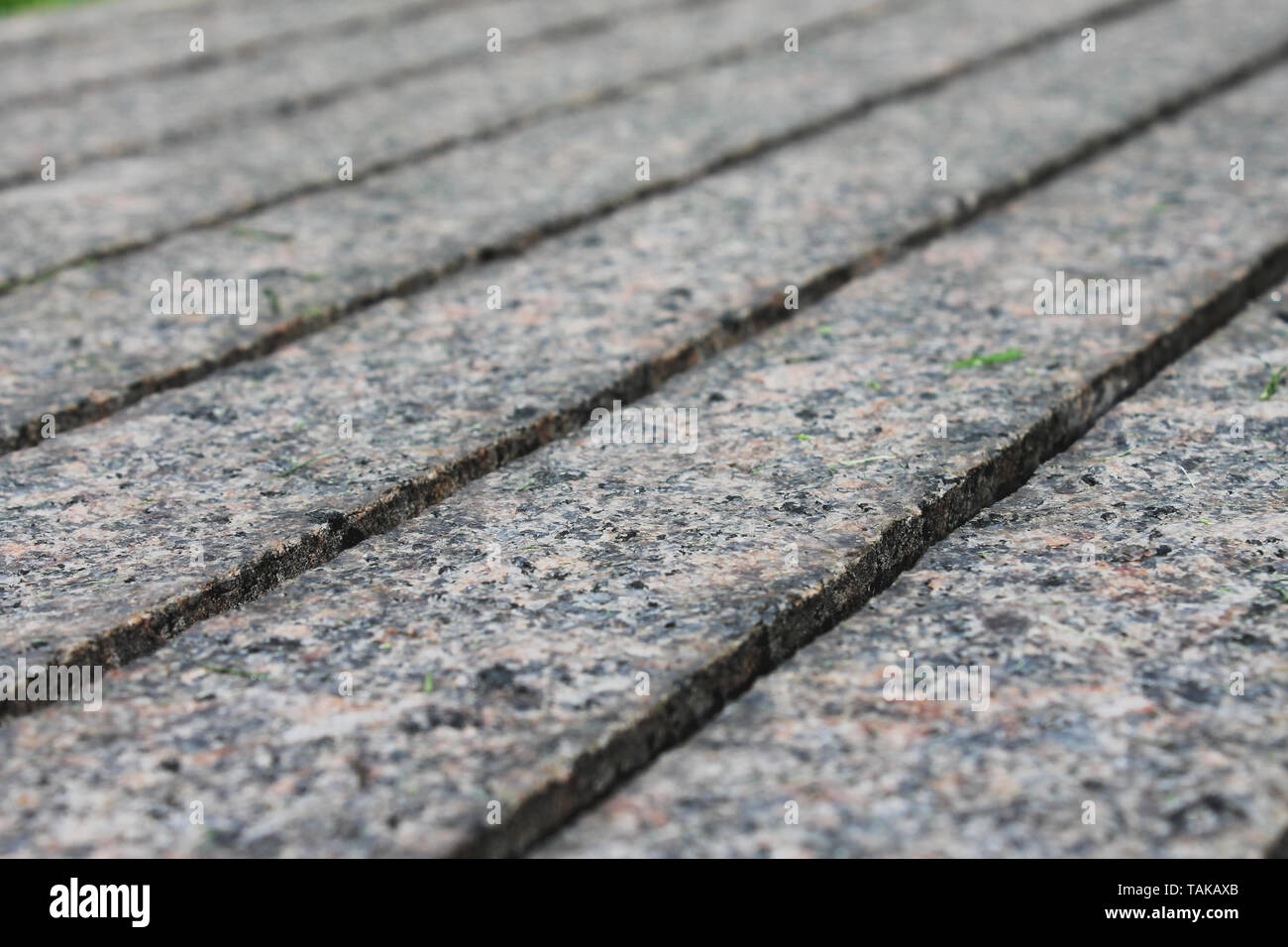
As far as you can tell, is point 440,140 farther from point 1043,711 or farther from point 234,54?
point 1043,711

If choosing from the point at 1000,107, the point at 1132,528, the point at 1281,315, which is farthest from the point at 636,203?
the point at 1132,528

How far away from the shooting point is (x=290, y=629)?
1635mm

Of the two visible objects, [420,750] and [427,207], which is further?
[427,207]

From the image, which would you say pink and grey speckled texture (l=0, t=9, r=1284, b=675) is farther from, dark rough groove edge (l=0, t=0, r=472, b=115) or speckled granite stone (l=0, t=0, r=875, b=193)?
dark rough groove edge (l=0, t=0, r=472, b=115)

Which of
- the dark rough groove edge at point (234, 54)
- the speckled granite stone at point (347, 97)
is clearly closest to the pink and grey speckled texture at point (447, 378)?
the speckled granite stone at point (347, 97)

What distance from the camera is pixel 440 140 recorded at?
3.49 m

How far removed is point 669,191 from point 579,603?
165 centimetres

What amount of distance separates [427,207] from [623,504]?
138 centimetres

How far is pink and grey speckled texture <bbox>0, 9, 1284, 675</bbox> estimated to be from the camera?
176cm

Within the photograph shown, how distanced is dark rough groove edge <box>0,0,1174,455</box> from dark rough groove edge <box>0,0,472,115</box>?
1214mm

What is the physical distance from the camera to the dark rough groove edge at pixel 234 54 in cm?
390

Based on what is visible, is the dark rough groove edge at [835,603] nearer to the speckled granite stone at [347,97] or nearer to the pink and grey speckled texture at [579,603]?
the pink and grey speckled texture at [579,603]

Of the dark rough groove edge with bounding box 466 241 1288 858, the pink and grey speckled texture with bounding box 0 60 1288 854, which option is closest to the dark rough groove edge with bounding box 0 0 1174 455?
the pink and grey speckled texture with bounding box 0 60 1288 854
